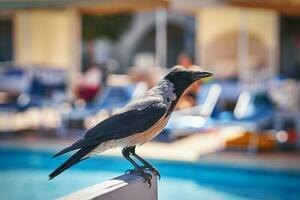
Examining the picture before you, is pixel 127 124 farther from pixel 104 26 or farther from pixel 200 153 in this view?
pixel 104 26

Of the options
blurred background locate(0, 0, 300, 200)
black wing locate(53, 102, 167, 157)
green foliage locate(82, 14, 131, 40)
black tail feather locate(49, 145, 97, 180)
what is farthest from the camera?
green foliage locate(82, 14, 131, 40)

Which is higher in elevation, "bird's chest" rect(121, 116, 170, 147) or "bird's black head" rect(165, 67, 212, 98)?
"bird's black head" rect(165, 67, 212, 98)

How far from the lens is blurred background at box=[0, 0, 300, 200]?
23.5ft

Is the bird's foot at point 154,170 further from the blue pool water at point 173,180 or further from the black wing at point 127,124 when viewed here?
the blue pool water at point 173,180

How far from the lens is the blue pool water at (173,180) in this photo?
6.50m

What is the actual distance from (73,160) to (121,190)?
283 mm

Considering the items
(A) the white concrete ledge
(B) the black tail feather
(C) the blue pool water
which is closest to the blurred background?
(C) the blue pool water

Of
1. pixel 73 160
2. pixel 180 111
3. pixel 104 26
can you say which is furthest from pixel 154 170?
pixel 104 26

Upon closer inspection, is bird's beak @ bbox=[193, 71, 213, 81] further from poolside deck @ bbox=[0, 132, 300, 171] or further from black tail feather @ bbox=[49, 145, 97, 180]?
poolside deck @ bbox=[0, 132, 300, 171]

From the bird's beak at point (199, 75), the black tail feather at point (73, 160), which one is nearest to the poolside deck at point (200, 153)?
the bird's beak at point (199, 75)

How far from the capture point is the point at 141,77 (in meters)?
12.7

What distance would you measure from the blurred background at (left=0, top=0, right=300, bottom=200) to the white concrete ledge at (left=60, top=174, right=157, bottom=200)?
318 cm

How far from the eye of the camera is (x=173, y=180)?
717 cm

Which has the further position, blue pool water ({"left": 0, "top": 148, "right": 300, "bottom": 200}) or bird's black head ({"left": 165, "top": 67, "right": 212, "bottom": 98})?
blue pool water ({"left": 0, "top": 148, "right": 300, "bottom": 200})
